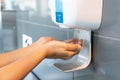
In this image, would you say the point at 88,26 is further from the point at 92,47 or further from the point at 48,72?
the point at 48,72

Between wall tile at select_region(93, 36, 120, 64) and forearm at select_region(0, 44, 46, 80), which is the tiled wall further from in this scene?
forearm at select_region(0, 44, 46, 80)

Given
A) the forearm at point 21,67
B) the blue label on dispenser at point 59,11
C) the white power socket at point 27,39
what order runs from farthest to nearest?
the white power socket at point 27,39, the blue label on dispenser at point 59,11, the forearm at point 21,67

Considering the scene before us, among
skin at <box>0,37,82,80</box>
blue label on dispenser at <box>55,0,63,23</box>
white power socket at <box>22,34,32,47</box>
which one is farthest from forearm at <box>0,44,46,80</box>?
white power socket at <box>22,34,32,47</box>

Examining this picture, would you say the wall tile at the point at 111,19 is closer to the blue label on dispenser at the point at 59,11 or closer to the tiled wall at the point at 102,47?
the tiled wall at the point at 102,47

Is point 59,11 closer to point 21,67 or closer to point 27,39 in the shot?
point 21,67

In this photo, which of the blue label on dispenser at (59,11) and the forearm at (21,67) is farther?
the blue label on dispenser at (59,11)

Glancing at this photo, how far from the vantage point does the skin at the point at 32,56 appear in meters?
0.64

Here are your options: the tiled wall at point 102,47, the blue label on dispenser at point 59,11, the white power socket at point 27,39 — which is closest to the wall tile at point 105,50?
the tiled wall at point 102,47

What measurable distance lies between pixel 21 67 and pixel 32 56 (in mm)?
59

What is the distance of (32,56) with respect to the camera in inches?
27.9

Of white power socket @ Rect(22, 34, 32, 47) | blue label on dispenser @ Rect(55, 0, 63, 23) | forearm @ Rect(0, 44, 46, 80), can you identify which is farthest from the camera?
white power socket @ Rect(22, 34, 32, 47)

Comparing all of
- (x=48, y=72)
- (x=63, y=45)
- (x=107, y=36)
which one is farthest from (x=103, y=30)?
(x=48, y=72)

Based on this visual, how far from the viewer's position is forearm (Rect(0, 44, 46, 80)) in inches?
24.5

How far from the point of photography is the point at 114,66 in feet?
2.31
